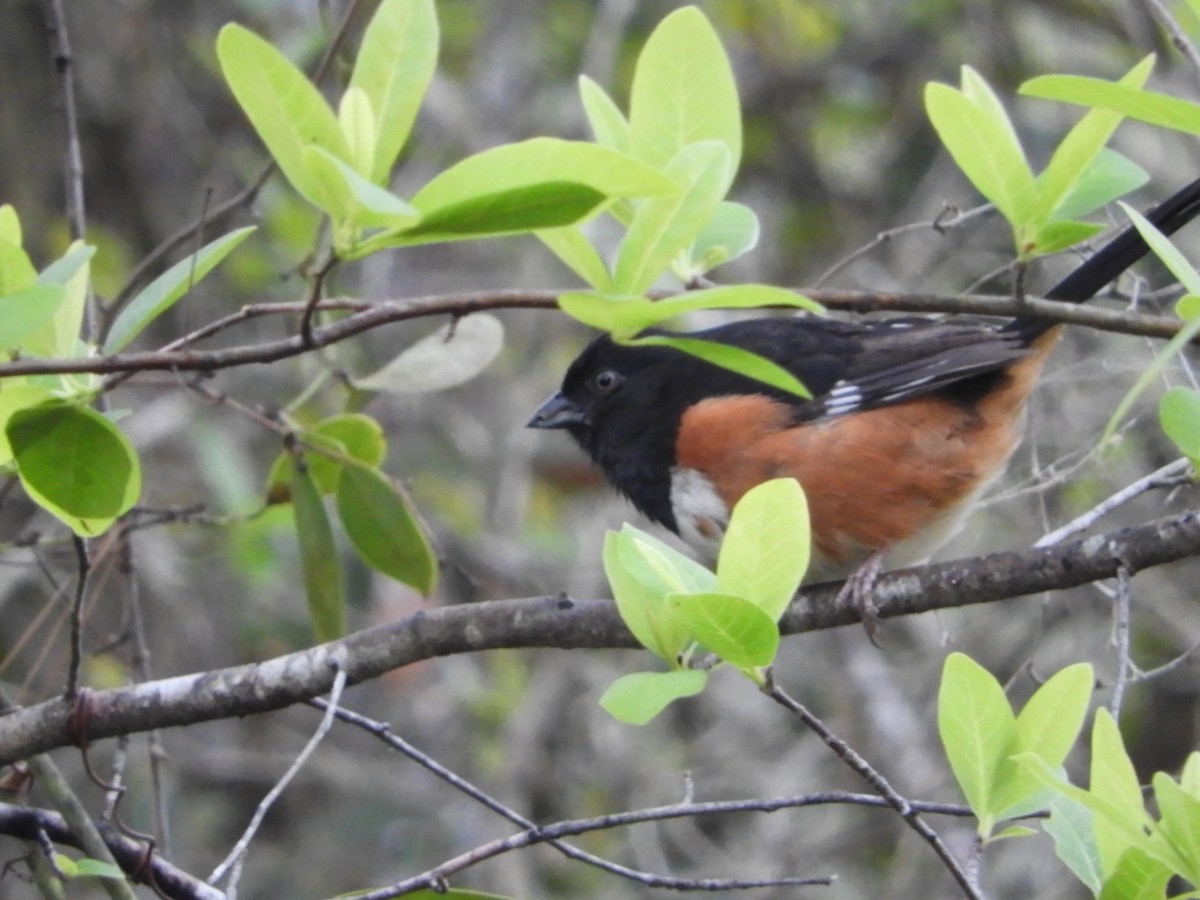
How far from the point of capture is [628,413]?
103 inches

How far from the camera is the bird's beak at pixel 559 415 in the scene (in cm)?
266

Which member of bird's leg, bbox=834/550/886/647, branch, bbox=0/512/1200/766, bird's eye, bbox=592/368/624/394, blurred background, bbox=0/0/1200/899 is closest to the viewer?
branch, bbox=0/512/1200/766

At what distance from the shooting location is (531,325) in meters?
4.31

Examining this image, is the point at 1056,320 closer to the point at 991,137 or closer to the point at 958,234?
the point at 991,137

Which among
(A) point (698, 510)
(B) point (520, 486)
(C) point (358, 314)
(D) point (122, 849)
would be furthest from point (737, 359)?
(B) point (520, 486)

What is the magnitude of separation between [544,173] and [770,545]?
366mm

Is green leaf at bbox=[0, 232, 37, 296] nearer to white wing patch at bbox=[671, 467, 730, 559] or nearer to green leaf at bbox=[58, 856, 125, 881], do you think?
green leaf at bbox=[58, 856, 125, 881]

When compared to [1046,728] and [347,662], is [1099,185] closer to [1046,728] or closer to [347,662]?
[1046,728]

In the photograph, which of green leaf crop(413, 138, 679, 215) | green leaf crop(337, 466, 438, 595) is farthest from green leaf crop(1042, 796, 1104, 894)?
green leaf crop(337, 466, 438, 595)

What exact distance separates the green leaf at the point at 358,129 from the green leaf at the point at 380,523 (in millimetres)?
832

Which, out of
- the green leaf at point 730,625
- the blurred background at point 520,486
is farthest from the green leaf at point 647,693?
the blurred background at point 520,486

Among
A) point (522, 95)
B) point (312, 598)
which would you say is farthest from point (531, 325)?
point (312, 598)

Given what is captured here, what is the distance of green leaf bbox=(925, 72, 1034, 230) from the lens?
130 centimetres

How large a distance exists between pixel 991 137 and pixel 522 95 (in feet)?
9.90
